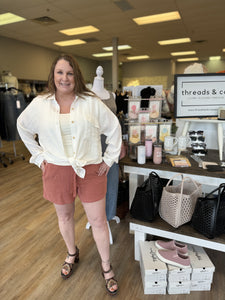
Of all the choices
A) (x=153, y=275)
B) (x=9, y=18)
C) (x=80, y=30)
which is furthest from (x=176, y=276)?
(x=80, y=30)

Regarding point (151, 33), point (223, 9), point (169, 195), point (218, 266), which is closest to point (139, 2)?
point (223, 9)

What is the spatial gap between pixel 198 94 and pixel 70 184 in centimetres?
144

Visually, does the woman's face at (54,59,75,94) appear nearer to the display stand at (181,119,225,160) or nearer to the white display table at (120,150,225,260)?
the white display table at (120,150,225,260)

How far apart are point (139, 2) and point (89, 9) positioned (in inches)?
43.2

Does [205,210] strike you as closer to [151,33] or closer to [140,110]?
[140,110]

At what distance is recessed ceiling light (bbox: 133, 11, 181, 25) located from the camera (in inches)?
212

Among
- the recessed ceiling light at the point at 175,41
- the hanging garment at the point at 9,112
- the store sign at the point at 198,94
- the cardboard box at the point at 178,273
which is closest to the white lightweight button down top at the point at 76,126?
the cardboard box at the point at 178,273

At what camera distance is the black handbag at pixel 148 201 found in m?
1.61

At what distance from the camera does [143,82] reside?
1303cm

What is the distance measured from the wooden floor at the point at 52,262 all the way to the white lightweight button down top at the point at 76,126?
90 centimetres

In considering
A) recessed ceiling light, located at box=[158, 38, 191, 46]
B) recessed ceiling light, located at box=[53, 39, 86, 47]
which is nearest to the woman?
recessed ceiling light, located at box=[53, 39, 86, 47]

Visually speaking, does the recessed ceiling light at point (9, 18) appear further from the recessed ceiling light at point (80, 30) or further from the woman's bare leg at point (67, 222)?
the woman's bare leg at point (67, 222)

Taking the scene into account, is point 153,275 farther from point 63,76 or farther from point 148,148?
point 63,76

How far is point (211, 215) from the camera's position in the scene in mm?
1435
